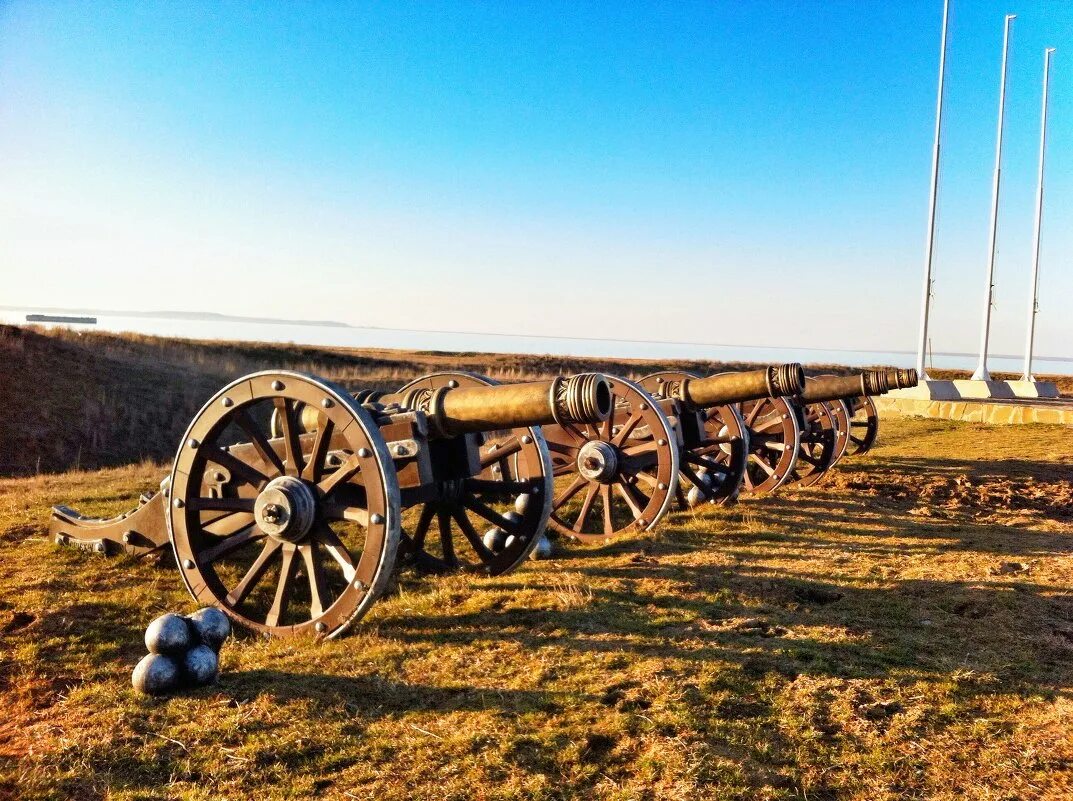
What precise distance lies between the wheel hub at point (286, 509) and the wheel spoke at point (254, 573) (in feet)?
0.58

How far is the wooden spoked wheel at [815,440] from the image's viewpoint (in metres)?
12.2

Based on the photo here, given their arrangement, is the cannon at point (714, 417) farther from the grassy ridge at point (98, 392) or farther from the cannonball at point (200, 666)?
the grassy ridge at point (98, 392)

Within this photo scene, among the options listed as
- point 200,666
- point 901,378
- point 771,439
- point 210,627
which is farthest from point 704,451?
point 200,666

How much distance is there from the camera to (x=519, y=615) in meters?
5.55

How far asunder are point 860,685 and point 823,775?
1068mm

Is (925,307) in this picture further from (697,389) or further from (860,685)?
(860,685)

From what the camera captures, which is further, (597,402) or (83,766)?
(597,402)

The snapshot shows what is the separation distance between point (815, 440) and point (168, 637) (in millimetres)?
11355

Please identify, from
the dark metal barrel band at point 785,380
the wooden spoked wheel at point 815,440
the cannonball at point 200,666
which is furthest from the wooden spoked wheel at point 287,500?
the wooden spoked wheel at point 815,440

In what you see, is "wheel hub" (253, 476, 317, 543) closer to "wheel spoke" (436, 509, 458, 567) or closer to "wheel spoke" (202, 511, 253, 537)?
"wheel spoke" (202, 511, 253, 537)

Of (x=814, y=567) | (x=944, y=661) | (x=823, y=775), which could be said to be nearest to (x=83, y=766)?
(x=823, y=775)

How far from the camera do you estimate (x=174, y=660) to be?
4297 mm

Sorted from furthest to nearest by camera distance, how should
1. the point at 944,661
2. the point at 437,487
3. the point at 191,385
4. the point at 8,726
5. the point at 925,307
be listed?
the point at 191,385
the point at 925,307
the point at 437,487
the point at 944,661
the point at 8,726

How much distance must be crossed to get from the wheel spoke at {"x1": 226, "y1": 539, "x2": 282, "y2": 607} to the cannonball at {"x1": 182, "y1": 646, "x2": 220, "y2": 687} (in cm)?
95
